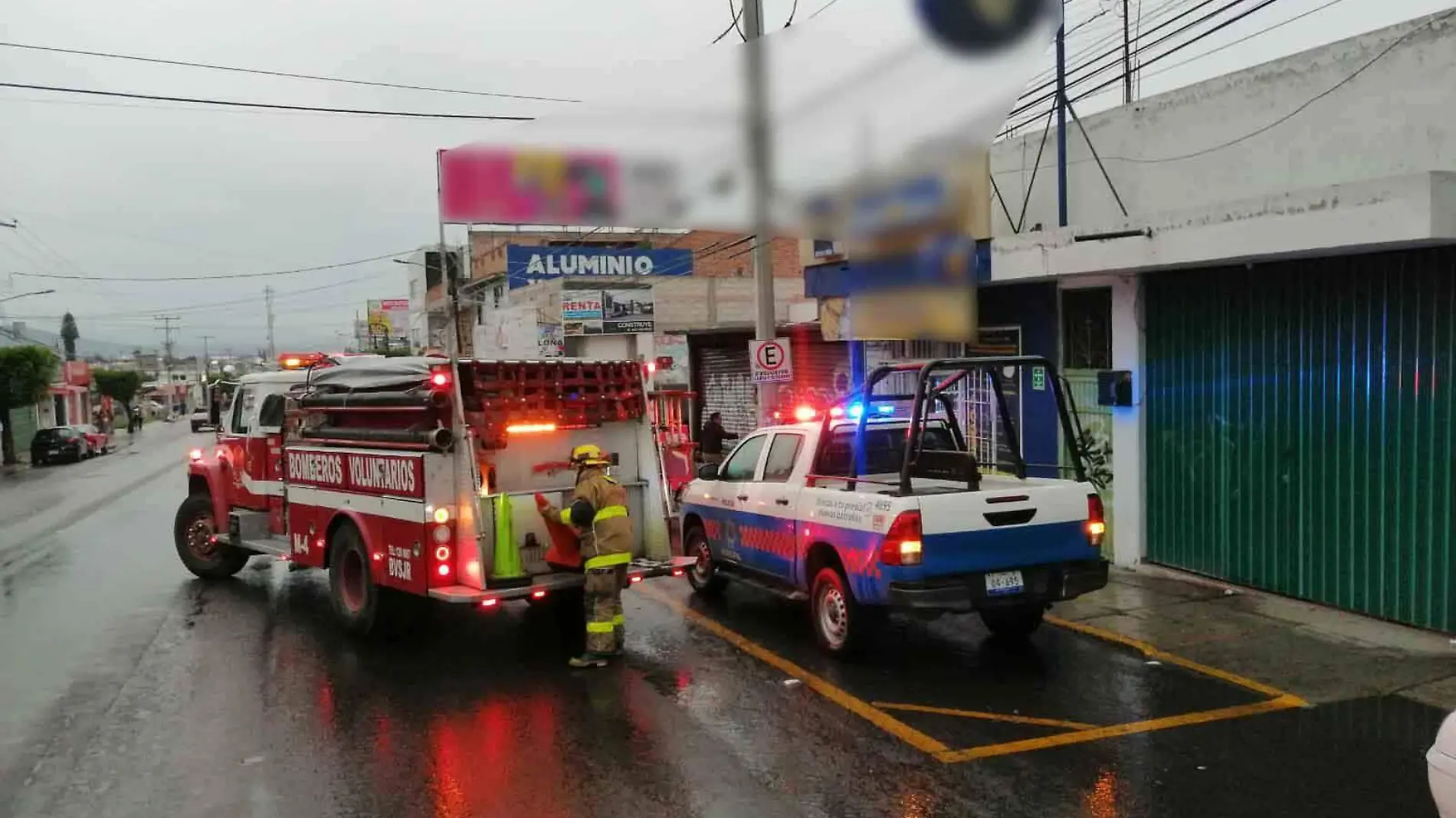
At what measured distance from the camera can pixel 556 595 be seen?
9922 millimetres

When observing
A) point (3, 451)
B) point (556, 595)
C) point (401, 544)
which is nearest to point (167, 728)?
point (401, 544)

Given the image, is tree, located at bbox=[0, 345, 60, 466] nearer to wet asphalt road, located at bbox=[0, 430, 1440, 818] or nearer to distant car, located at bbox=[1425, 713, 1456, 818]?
wet asphalt road, located at bbox=[0, 430, 1440, 818]

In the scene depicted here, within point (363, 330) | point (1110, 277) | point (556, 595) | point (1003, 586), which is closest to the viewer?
point (1003, 586)

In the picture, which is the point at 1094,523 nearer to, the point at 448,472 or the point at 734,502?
the point at 734,502

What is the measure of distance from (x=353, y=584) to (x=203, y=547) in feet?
12.8

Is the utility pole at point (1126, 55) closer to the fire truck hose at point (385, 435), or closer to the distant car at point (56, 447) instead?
the fire truck hose at point (385, 435)

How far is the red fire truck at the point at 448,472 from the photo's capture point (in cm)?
809

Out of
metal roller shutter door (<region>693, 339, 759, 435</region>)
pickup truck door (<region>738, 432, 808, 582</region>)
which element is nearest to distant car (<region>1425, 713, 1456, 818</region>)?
pickup truck door (<region>738, 432, 808, 582</region>)

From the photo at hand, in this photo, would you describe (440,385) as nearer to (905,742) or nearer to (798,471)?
(798,471)

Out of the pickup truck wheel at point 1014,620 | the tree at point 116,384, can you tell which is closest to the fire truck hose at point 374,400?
the pickup truck wheel at point 1014,620

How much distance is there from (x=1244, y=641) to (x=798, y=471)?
3501 mm

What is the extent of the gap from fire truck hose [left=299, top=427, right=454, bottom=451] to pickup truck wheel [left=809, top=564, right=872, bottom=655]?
9.71ft

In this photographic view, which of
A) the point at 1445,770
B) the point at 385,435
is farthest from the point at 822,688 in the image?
the point at 385,435

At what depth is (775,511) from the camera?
8.60 metres
